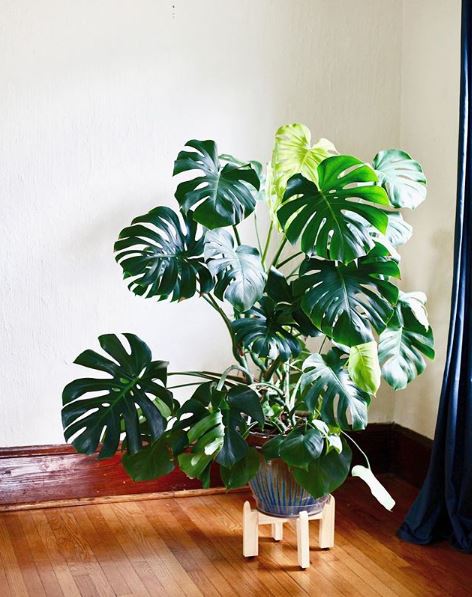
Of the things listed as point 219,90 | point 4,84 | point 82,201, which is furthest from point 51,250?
point 219,90

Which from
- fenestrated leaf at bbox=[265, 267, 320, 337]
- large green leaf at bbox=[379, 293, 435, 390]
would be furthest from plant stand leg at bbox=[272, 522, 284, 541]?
fenestrated leaf at bbox=[265, 267, 320, 337]

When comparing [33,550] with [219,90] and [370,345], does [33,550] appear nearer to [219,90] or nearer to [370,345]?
[370,345]

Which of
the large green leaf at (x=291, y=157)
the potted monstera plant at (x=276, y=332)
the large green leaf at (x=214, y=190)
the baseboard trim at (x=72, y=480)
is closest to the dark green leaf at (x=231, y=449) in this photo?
the potted monstera plant at (x=276, y=332)

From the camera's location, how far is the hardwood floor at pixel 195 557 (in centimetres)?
273

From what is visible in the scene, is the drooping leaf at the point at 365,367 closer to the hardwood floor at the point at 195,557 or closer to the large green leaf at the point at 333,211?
the large green leaf at the point at 333,211

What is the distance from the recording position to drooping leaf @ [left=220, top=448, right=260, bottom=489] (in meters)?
2.67

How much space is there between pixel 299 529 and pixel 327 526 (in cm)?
16

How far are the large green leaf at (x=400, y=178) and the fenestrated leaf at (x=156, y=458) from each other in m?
1.05

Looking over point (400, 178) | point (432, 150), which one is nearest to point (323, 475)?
point (400, 178)

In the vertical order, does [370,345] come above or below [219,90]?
below

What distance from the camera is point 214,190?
2676 millimetres

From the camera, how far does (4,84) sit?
326 cm

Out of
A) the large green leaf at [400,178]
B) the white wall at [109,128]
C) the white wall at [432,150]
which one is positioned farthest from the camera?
the white wall at [432,150]

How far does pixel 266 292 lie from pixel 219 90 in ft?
3.55
